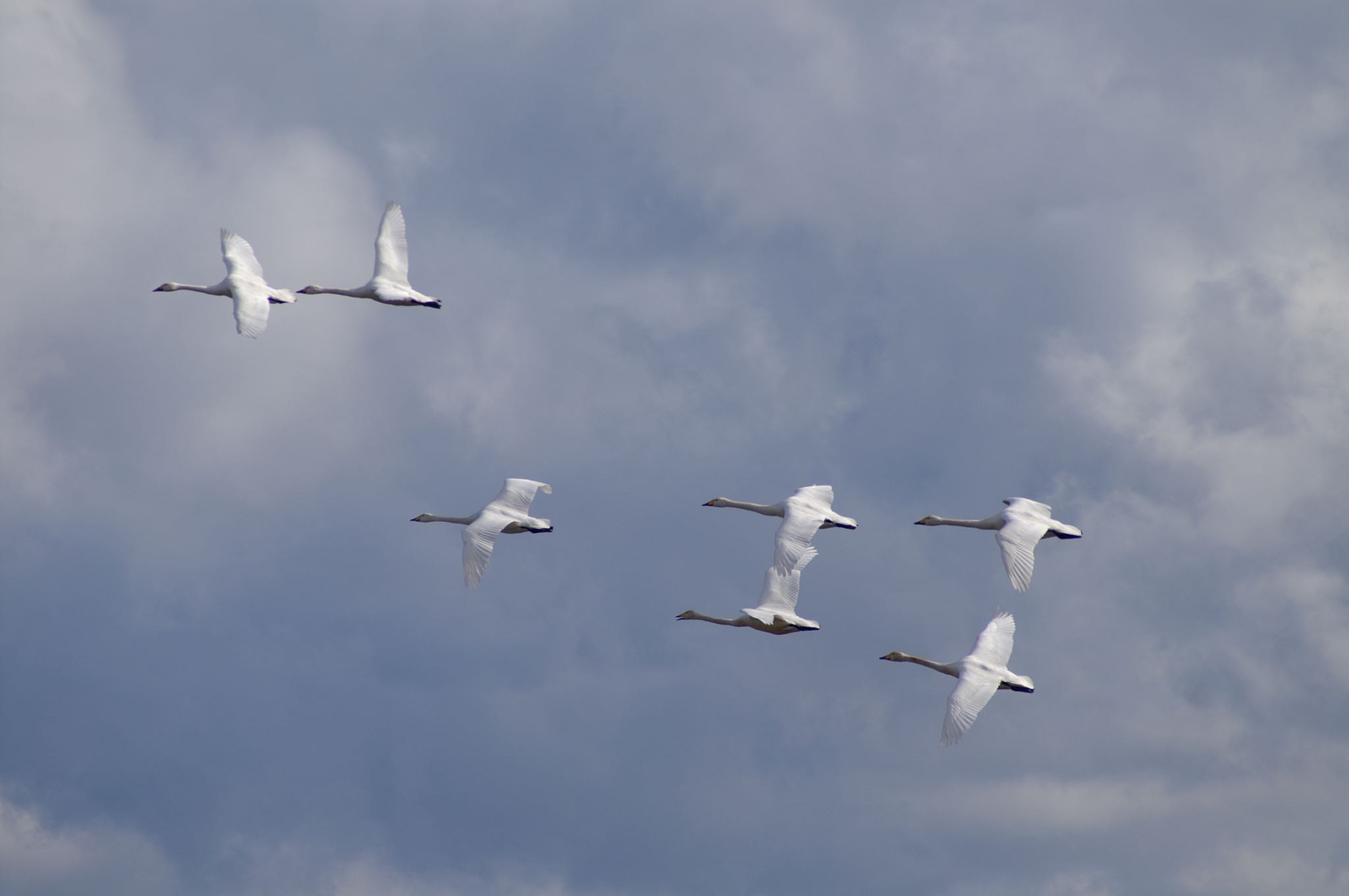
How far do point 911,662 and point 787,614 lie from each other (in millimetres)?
9426

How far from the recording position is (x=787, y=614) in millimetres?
88812

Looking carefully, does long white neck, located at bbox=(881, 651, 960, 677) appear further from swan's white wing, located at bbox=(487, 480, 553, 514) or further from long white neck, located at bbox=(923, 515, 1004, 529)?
swan's white wing, located at bbox=(487, 480, 553, 514)

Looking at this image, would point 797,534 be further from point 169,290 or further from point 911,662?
point 169,290

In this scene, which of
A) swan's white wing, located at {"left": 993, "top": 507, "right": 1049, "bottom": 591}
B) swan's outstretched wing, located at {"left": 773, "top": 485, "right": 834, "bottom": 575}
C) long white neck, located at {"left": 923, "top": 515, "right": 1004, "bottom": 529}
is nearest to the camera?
swan's white wing, located at {"left": 993, "top": 507, "right": 1049, "bottom": 591}

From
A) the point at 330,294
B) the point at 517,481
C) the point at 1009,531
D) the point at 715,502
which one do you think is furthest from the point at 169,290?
the point at 1009,531

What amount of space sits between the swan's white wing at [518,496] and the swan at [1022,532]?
20.7 meters

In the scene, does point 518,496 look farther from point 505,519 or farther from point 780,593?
point 780,593

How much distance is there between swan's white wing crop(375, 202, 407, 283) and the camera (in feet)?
309

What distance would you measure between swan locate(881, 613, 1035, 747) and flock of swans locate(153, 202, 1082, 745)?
5cm

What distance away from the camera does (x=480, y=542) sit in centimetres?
8912

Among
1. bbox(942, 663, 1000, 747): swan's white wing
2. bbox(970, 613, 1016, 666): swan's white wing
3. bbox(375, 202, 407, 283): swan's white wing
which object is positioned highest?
bbox(375, 202, 407, 283): swan's white wing

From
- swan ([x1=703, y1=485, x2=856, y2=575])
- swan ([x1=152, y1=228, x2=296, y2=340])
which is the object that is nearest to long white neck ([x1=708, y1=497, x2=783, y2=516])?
swan ([x1=703, y1=485, x2=856, y2=575])

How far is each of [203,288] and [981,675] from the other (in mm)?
41470

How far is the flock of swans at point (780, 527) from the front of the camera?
84438 mm
